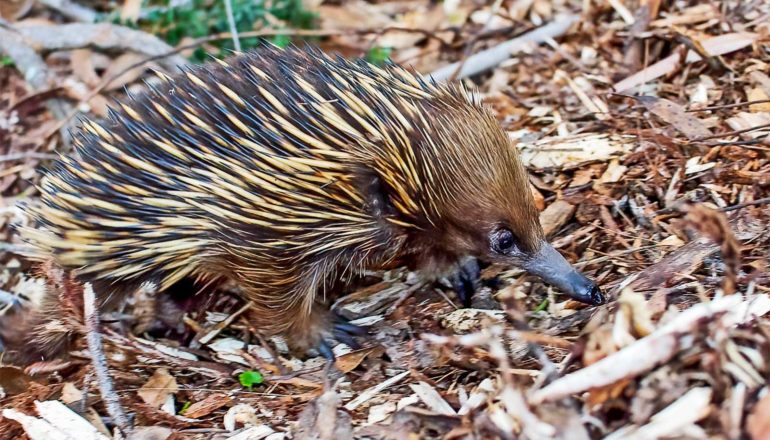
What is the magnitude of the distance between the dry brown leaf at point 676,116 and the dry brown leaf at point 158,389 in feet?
7.15

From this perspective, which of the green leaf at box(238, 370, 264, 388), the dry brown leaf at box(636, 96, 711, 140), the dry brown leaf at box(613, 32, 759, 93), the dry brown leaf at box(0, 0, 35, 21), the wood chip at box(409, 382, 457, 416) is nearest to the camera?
the wood chip at box(409, 382, 457, 416)

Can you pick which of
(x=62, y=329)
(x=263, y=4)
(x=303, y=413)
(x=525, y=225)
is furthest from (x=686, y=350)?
(x=263, y=4)

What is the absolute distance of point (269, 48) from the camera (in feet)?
10.2

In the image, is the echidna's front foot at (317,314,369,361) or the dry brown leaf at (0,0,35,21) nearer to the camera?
the echidna's front foot at (317,314,369,361)

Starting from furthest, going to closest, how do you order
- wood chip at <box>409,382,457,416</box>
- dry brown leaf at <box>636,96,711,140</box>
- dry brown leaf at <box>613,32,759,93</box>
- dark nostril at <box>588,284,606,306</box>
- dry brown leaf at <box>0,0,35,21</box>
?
dry brown leaf at <box>0,0,35,21</box>
dry brown leaf at <box>613,32,759,93</box>
dry brown leaf at <box>636,96,711,140</box>
dark nostril at <box>588,284,606,306</box>
wood chip at <box>409,382,457,416</box>

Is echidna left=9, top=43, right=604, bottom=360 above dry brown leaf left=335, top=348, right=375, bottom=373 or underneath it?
above

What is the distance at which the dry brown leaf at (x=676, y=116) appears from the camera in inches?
134

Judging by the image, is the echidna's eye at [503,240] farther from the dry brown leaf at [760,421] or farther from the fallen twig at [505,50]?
the fallen twig at [505,50]

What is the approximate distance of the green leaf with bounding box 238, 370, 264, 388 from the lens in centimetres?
306

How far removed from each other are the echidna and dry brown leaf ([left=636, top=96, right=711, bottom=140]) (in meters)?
1.04

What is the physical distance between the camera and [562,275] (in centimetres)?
273

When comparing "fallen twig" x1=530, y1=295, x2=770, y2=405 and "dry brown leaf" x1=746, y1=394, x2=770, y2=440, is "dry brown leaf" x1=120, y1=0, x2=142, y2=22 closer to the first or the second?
"fallen twig" x1=530, y1=295, x2=770, y2=405

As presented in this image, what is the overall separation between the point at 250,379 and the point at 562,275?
1.17m

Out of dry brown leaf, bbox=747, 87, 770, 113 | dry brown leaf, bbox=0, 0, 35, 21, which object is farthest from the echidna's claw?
dry brown leaf, bbox=0, 0, 35, 21
